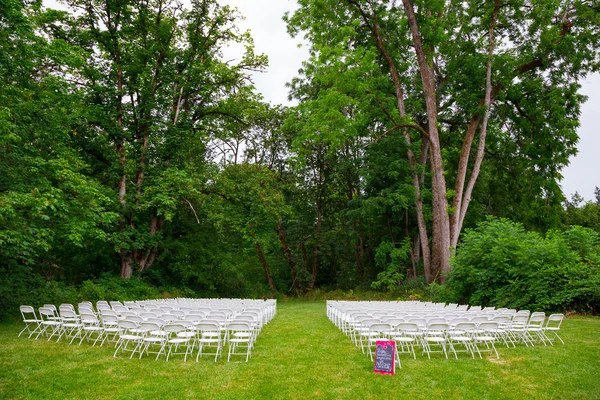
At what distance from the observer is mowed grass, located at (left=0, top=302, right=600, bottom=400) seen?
5.05 metres

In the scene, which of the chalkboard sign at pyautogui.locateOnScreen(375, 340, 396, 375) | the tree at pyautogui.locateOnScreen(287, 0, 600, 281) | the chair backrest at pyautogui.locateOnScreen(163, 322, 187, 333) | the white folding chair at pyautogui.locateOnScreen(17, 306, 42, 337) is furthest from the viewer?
the tree at pyautogui.locateOnScreen(287, 0, 600, 281)

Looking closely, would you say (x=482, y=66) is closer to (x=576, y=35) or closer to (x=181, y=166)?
(x=576, y=35)

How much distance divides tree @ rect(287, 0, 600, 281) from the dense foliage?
9 centimetres

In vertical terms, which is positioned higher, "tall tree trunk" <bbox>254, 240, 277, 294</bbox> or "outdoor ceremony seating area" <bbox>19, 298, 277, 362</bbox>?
"tall tree trunk" <bbox>254, 240, 277, 294</bbox>

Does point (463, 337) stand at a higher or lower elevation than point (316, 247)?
lower

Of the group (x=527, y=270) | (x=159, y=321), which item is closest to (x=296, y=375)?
(x=159, y=321)

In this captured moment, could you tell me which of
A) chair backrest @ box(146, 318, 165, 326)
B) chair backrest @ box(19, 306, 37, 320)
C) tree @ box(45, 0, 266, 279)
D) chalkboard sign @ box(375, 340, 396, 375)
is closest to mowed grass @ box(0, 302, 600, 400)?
chalkboard sign @ box(375, 340, 396, 375)

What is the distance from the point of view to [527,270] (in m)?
12.2

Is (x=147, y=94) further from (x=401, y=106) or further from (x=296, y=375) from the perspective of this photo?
(x=296, y=375)

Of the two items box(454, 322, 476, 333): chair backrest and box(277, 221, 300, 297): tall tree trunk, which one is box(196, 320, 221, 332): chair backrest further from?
box(277, 221, 300, 297): tall tree trunk

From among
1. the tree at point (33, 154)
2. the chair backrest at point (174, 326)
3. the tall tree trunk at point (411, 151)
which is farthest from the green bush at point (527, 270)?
the tree at point (33, 154)

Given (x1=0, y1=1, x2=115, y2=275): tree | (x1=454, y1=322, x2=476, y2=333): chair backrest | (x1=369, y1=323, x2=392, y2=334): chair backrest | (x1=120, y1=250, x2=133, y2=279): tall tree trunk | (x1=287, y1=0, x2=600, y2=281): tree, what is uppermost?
(x1=287, y1=0, x2=600, y2=281): tree

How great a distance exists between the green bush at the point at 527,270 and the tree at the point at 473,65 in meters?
2.69

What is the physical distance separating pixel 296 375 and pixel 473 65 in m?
16.9
